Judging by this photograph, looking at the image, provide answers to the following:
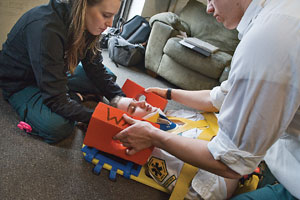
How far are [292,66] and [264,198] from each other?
0.51 metres

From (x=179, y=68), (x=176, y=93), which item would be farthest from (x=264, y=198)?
(x=179, y=68)

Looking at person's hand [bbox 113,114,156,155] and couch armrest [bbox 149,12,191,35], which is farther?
couch armrest [bbox 149,12,191,35]

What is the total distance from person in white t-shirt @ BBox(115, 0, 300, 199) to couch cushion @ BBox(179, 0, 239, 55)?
202 cm

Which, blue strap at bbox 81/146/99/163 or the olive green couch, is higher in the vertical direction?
the olive green couch

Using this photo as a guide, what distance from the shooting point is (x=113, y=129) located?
0.92 m

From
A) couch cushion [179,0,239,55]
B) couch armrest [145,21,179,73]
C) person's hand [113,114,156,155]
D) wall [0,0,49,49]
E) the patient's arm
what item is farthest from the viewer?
couch cushion [179,0,239,55]

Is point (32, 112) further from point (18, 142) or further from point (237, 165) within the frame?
point (237, 165)

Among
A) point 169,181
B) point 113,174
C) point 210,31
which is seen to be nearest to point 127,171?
point 113,174

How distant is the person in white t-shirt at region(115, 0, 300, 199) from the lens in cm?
59

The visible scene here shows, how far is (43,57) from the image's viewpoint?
0.95 meters

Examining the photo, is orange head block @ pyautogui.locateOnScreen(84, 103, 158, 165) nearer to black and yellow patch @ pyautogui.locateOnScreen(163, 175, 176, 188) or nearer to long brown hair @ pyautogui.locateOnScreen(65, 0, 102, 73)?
black and yellow patch @ pyautogui.locateOnScreen(163, 175, 176, 188)

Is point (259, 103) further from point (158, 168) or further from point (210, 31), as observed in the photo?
point (210, 31)

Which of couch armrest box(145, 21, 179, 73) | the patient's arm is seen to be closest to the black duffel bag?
couch armrest box(145, 21, 179, 73)

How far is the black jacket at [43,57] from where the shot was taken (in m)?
0.95
